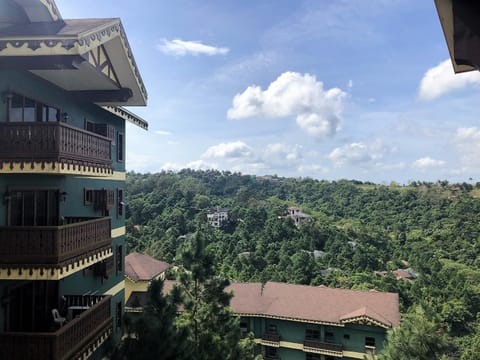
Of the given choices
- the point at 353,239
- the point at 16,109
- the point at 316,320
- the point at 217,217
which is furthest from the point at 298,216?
the point at 16,109

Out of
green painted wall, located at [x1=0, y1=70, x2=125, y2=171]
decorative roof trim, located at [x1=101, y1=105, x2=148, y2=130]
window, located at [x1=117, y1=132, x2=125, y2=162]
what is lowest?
window, located at [x1=117, y1=132, x2=125, y2=162]

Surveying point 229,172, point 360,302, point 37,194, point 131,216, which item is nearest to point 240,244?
point 131,216

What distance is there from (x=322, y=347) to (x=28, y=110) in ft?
47.8

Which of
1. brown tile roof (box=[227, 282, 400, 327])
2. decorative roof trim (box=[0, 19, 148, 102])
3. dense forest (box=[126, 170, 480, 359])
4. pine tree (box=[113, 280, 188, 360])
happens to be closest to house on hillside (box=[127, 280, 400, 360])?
brown tile roof (box=[227, 282, 400, 327])

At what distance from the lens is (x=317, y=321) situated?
50.6ft

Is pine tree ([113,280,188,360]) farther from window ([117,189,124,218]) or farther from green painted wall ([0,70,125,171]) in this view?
window ([117,189,124,218])

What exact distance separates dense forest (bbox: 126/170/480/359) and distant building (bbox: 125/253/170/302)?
135 centimetres

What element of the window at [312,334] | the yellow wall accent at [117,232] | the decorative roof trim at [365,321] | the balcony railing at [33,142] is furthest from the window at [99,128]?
the window at [312,334]

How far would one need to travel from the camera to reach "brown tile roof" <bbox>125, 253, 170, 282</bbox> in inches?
588

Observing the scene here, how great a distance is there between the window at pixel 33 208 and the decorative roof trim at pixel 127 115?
323cm

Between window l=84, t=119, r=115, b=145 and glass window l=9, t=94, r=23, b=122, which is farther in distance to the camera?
window l=84, t=119, r=115, b=145

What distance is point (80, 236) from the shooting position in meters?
5.63

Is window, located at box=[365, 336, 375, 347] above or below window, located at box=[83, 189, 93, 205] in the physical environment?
below

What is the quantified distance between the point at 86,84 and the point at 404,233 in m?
45.9
